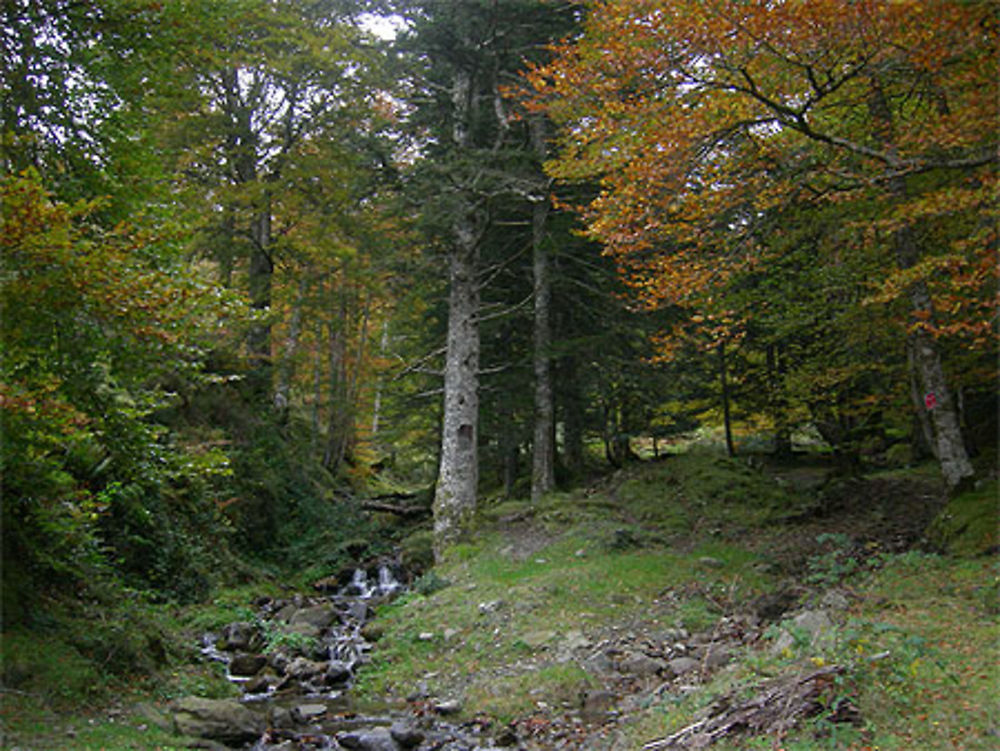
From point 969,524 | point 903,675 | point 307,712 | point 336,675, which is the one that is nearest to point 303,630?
point 336,675

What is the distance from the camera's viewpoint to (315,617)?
35.7ft

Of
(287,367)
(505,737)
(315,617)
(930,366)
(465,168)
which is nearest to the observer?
(505,737)

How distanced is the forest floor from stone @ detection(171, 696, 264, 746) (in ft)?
1.10

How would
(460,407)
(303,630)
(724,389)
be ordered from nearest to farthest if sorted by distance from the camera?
1. (303,630)
2. (460,407)
3. (724,389)

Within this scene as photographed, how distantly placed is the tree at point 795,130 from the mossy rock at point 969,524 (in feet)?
1.76

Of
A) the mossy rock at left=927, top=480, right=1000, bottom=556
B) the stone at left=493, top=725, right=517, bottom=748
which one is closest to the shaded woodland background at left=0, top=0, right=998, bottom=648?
the mossy rock at left=927, top=480, right=1000, bottom=556

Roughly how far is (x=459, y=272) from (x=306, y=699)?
927 centimetres

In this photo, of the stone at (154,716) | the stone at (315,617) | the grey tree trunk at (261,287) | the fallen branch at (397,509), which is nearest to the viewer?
the stone at (154,716)

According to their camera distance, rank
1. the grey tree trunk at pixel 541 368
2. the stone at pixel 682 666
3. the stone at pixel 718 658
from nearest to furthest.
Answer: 1. the stone at pixel 718 658
2. the stone at pixel 682 666
3. the grey tree trunk at pixel 541 368

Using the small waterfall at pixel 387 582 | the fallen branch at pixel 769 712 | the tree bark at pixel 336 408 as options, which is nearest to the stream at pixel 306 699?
the small waterfall at pixel 387 582

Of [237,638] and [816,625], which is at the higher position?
[816,625]

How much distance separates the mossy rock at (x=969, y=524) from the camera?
25.2 ft

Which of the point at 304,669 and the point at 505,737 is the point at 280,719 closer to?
the point at 304,669

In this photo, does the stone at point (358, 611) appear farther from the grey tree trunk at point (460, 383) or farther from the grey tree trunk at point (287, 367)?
the grey tree trunk at point (287, 367)
